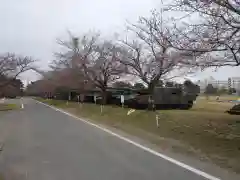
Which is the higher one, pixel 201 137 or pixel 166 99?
pixel 166 99

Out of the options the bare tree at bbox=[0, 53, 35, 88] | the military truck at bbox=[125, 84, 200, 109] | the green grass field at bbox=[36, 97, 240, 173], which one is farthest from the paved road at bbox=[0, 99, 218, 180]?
the bare tree at bbox=[0, 53, 35, 88]

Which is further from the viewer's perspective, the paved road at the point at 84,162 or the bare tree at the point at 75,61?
the bare tree at the point at 75,61

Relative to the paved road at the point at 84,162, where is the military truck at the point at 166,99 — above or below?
above

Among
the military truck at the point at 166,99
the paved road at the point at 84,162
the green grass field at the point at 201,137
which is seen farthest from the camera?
the military truck at the point at 166,99

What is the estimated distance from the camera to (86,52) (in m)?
42.0

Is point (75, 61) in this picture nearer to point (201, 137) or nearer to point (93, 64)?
point (93, 64)

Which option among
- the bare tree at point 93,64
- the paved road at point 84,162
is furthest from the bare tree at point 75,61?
the paved road at point 84,162

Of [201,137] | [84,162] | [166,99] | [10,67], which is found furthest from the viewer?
[10,67]

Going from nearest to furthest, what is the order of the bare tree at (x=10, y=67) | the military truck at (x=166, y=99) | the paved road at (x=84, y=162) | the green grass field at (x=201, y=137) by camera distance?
1. the paved road at (x=84, y=162)
2. the green grass field at (x=201, y=137)
3. the military truck at (x=166, y=99)
4. the bare tree at (x=10, y=67)

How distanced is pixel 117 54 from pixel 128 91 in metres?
6.96

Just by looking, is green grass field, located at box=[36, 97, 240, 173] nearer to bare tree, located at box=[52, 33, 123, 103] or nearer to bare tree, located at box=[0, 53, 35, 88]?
bare tree, located at box=[52, 33, 123, 103]

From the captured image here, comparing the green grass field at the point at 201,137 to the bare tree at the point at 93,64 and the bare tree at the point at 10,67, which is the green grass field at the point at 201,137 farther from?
the bare tree at the point at 10,67

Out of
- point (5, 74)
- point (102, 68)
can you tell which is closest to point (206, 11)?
point (102, 68)

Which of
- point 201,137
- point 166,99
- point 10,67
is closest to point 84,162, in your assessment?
point 201,137
